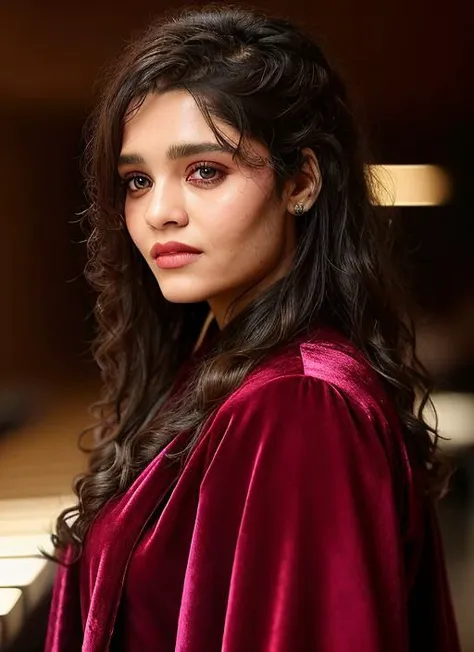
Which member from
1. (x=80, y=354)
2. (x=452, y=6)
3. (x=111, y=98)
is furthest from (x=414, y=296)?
(x=111, y=98)

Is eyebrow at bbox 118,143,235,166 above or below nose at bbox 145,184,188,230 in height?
above

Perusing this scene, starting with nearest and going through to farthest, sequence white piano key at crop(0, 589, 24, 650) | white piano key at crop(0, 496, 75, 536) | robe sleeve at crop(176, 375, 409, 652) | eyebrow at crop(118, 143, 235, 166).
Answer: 1. robe sleeve at crop(176, 375, 409, 652)
2. eyebrow at crop(118, 143, 235, 166)
3. white piano key at crop(0, 589, 24, 650)
4. white piano key at crop(0, 496, 75, 536)

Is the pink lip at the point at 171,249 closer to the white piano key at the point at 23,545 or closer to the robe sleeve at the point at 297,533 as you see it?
the robe sleeve at the point at 297,533

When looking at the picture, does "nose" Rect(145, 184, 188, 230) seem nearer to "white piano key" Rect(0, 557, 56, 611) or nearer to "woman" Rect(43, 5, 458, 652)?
"woman" Rect(43, 5, 458, 652)

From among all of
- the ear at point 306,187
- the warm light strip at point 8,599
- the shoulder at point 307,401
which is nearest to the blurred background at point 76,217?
the warm light strip at point 8,599

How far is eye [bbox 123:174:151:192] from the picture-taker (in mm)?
883

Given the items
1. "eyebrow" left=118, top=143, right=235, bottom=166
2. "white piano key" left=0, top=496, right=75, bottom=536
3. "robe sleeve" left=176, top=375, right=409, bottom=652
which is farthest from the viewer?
"white piano key" left=0, top=496, right=75, bottom=536

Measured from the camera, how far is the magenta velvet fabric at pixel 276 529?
694 mm

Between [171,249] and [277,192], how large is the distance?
12cm

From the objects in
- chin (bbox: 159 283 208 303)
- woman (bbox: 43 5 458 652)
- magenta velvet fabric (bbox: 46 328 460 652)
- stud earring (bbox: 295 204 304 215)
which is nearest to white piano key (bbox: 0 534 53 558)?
woman (bbox: 43 5 458 652)

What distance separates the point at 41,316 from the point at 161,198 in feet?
2.05

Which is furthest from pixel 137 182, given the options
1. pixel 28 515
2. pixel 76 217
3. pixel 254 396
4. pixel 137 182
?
pixel 28 515

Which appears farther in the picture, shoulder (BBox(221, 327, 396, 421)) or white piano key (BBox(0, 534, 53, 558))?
white piano key (BBox(0, 534, 53, 558))

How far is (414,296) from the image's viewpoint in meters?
1.36
